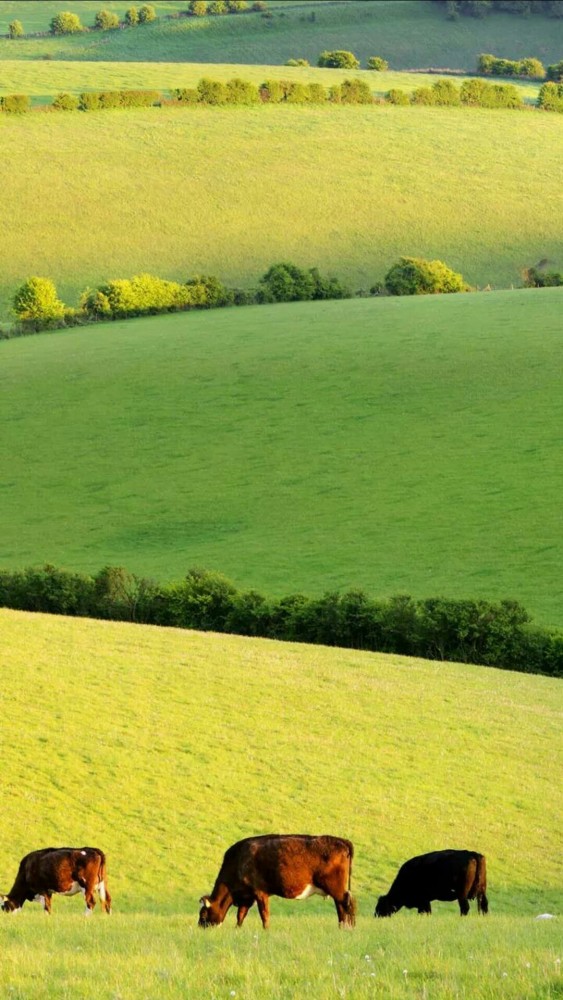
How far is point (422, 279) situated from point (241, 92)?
5176 centimetres

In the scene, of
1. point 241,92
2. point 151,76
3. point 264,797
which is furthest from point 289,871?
point 151,76

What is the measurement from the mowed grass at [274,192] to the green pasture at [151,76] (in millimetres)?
10589

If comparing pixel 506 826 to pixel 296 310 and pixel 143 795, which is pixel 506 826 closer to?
pixel 143 795

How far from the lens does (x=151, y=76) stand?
523ft

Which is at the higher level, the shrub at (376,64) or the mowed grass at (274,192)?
the shrub at (376,64)

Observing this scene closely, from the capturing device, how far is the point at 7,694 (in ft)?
104

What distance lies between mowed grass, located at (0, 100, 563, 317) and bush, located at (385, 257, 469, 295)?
323cm

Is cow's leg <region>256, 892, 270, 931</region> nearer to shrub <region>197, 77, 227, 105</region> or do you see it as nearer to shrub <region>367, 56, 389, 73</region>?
shrub <region>197, 77, 227, 105</region>

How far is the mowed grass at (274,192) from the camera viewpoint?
372ft

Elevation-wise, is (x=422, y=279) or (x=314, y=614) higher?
(x=422, y=279)

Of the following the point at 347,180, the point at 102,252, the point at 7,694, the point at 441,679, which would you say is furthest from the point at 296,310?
the point at 7,694

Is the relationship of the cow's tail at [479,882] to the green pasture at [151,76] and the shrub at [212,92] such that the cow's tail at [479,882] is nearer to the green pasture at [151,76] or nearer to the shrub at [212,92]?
the green pasture at [151,76]

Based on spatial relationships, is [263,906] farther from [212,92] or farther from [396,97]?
[396,97]

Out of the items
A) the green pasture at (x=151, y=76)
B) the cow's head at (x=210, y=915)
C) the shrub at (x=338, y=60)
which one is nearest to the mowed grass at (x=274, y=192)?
the green pasture at (x=151, y=76)
